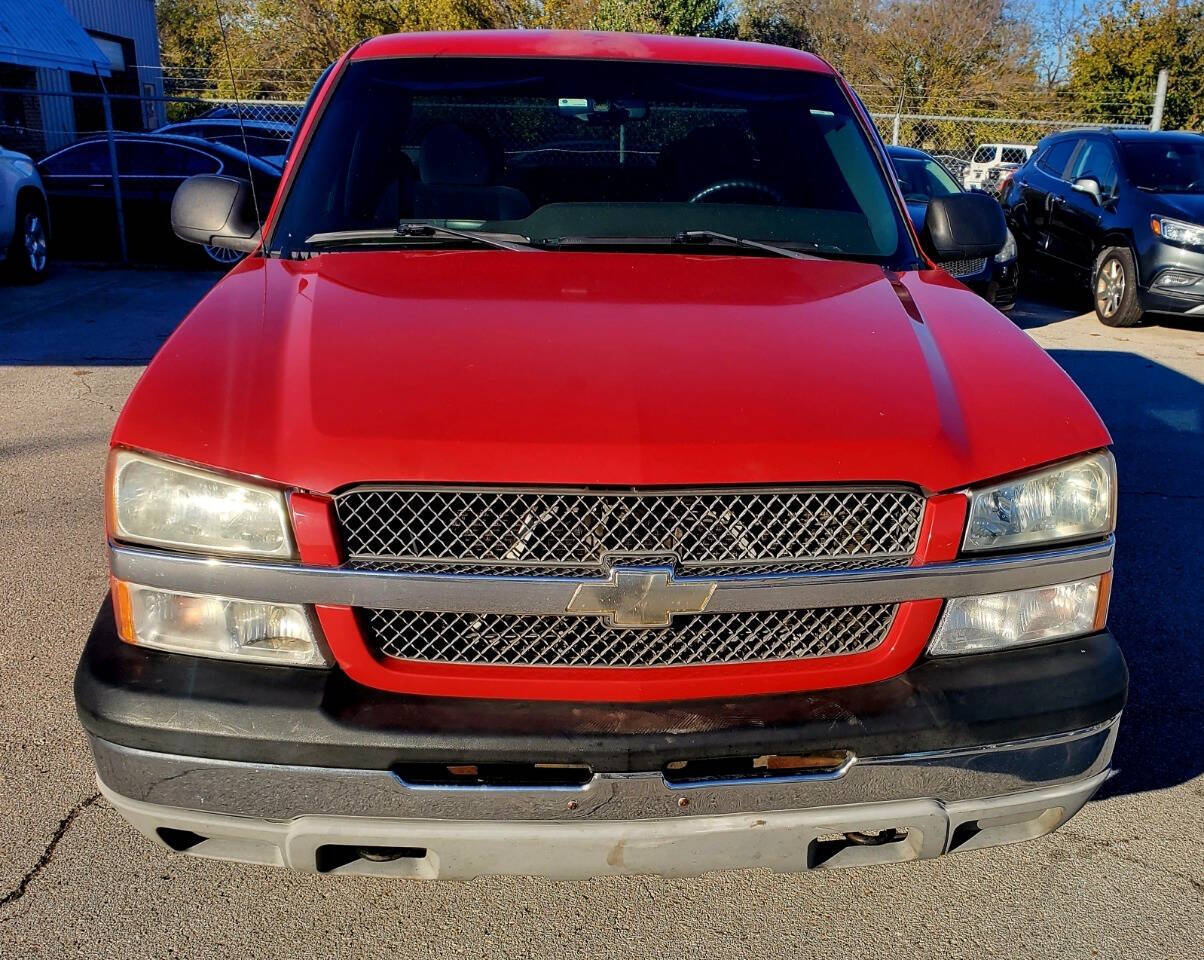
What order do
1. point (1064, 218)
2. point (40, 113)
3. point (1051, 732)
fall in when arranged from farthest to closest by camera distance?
point (40, 113) → point (1064, 218) → point (1051, 732)

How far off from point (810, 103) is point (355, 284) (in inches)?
68.4

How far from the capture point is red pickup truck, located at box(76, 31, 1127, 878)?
2.04 meters

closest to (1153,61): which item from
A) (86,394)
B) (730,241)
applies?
(86,394)

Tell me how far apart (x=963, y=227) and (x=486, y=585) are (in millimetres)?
2292

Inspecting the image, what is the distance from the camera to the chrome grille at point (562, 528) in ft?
6.71

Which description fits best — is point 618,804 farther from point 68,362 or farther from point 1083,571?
point 68,362

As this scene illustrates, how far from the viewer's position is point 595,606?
205cm

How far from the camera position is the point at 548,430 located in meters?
2.08

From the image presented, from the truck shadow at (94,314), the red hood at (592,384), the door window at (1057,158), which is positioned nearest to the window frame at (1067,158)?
the door window at (1057,158)

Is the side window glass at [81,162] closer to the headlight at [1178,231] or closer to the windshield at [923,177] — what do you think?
the windshield at [923,177]

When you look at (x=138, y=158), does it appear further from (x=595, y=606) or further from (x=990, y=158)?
(x=990, y=158)

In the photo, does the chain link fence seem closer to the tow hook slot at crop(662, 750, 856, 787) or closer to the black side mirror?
the black side mirror

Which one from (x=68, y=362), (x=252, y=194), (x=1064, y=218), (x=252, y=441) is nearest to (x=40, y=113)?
(x=68, y=362)

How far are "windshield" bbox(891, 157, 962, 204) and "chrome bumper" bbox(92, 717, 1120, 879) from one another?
374 inches
